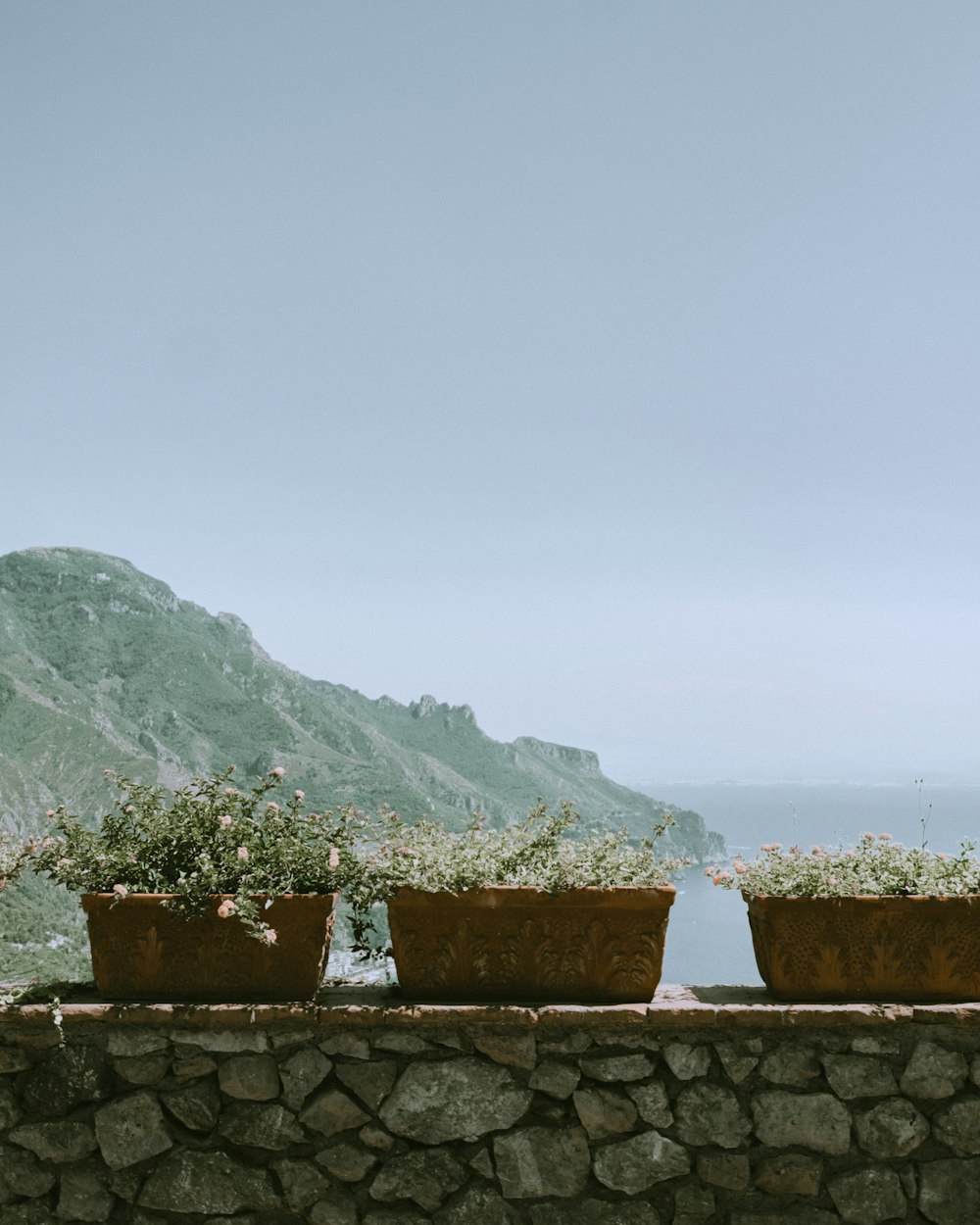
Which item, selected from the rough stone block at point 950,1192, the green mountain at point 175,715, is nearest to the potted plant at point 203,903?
the rough stone block at point 950,1192

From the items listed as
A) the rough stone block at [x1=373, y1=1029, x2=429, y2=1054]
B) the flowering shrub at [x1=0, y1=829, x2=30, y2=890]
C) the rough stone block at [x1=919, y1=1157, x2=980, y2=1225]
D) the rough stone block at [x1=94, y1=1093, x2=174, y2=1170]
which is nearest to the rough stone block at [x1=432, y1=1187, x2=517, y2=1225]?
Result: the rough stone block at [x1=373, y1=1029, x2=429, y2=1054]

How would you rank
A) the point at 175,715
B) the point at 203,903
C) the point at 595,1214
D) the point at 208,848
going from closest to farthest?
the point at 595,1214
the point at 203,903
the point at 208,848
the point at 175,715

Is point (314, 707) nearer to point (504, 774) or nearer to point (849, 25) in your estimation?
point (504, 774)

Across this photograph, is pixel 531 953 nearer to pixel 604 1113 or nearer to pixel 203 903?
pixel 604 1113

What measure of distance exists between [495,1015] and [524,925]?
0.25 metres

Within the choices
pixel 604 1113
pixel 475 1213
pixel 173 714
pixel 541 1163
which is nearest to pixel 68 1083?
pixel 475 1213

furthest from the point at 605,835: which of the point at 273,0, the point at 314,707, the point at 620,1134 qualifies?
the point at 314,707

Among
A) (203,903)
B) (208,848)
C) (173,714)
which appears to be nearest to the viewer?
(203,903)

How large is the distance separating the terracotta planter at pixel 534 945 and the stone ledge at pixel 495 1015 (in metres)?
0.07

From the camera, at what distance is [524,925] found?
8.40 feet

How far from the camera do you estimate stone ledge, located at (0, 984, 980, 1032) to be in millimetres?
2443

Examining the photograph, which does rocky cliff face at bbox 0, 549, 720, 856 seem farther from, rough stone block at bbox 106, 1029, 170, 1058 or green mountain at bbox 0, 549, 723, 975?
rough stone block at bbox 106, 1029, 170, 1058

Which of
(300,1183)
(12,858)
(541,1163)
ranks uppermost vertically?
(12,858)

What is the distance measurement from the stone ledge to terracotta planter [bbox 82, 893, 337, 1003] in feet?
0.21
